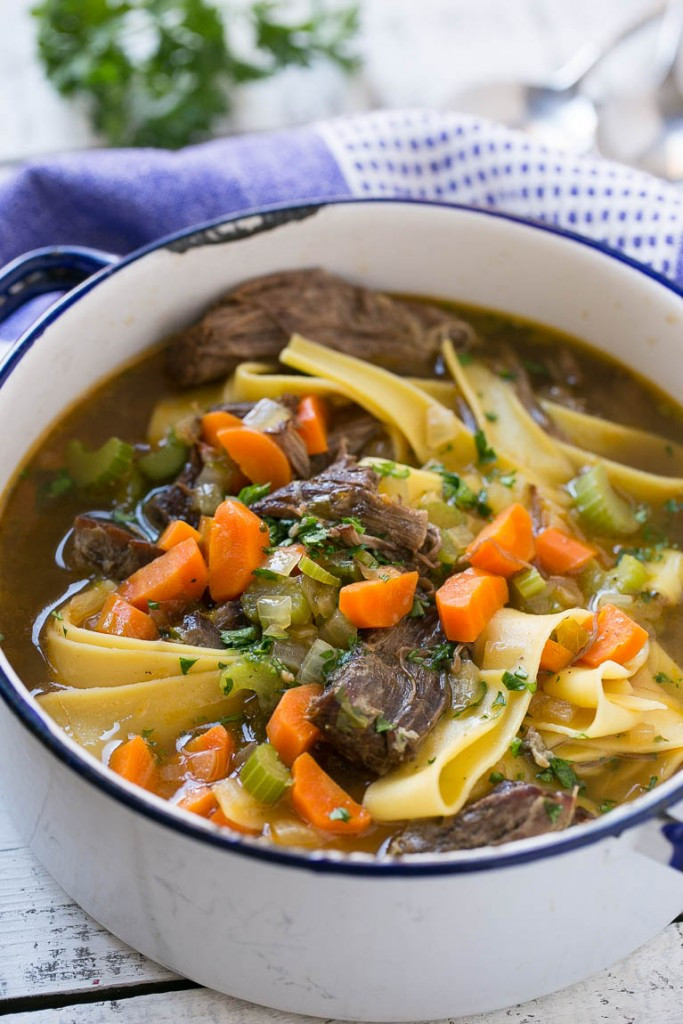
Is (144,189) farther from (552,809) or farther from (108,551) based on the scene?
(552,809)

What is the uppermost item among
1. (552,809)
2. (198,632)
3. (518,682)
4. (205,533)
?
(205,533)

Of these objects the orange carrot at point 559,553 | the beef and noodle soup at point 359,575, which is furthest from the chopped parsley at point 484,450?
the orange carrot at point 559,553

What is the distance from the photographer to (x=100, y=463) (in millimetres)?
4586

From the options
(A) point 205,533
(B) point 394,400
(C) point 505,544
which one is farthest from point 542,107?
(A) point 205,533

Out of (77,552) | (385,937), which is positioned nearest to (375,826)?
(385,937)

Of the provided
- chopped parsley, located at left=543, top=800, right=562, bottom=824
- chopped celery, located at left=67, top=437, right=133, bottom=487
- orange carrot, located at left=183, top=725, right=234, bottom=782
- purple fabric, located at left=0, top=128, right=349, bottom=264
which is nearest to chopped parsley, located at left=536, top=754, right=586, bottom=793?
chopped parsley, located at left=543, top=800, right=562, bottom=824

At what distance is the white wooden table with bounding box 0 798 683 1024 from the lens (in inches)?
132

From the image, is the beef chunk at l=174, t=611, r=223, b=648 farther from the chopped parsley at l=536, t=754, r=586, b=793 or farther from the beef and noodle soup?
the chopped parsley at l=536, t=754, r=586, b=793

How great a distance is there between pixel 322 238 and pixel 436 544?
1675 mm

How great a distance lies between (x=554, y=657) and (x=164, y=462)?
1.76 meters

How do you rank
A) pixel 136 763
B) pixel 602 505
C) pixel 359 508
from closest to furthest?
pixel 136 763 → pixel 359 508 → pixel 602 505

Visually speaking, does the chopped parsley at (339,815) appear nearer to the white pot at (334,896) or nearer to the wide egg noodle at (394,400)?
the white pot at (334,896)

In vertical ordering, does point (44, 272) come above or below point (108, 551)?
above

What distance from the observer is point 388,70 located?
6.91 m
